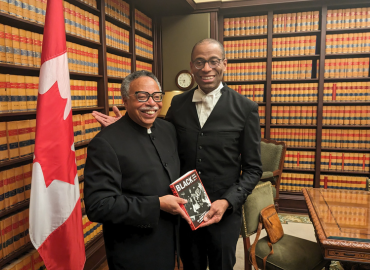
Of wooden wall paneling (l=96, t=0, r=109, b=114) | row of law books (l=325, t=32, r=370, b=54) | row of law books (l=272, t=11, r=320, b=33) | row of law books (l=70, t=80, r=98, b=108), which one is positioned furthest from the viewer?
row of law books (l=272, t=11, r=320, b=33)

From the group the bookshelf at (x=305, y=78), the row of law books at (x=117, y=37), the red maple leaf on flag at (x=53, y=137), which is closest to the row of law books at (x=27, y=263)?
the red maple leaf on flag at (x=53, y=137)

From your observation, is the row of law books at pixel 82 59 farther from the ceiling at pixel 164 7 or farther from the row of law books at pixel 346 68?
the row of law books at pixel 346 68

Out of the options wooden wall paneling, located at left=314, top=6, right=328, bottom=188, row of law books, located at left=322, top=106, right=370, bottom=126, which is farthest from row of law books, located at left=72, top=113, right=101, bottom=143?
row of law books, located at left=322, top=106, right=370, bottom=126

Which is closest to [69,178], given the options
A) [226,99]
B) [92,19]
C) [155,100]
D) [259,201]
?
[155,100]

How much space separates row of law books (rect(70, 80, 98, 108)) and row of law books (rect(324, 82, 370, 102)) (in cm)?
298

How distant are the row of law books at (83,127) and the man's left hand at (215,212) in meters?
1.48

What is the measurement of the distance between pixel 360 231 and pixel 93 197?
1484mm

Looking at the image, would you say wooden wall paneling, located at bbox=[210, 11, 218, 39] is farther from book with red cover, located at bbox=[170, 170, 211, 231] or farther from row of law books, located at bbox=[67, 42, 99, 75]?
book with red cover, located at bbox=[170, 170, 211, 231]

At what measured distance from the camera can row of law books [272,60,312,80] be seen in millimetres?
3604

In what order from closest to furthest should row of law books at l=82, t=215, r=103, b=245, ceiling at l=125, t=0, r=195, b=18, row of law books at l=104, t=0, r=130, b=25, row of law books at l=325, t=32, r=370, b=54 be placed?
row of law books at l=82, t=215, r=103, b=245
row of law books at l=104, t=0, r=130, b=25
ceiling at l=125, t=0, r=195, b=18
row of law books at l=325, t=32, r=370, b=54

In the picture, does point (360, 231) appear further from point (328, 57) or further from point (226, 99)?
point (328, 57)

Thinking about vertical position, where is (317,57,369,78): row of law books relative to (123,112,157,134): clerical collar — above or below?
above

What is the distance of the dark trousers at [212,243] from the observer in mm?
1320

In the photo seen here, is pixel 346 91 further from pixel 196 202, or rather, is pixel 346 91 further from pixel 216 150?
pixel 196 202
